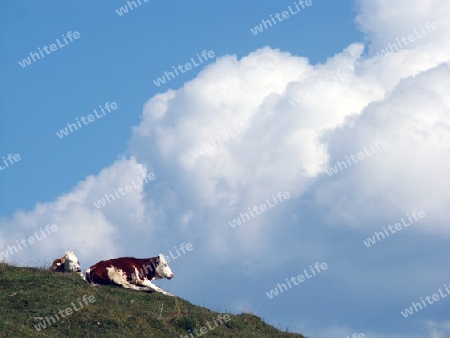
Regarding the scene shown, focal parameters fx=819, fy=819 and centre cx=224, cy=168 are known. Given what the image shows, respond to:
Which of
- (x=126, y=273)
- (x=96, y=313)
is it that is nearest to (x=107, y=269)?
(x=126, y=273)

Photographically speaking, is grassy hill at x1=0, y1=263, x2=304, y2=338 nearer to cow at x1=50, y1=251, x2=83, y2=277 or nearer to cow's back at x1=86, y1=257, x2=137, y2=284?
cow's back at x1=86, y1=257, x2=137, y2=284

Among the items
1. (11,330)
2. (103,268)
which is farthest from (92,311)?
(103,268)

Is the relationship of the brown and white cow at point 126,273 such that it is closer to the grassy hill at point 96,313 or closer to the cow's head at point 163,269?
the cow's head at point 163,269

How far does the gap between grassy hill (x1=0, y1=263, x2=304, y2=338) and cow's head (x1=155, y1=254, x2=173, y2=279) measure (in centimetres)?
294

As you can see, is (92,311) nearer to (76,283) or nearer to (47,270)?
(76,283)

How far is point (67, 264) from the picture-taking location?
36688mm

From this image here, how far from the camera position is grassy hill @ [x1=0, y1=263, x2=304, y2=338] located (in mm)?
27538

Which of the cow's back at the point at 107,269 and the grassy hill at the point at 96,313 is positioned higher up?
the cow's back at the point at 107,269

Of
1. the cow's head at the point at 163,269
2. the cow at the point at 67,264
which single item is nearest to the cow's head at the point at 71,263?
the cow at the point at 67,264

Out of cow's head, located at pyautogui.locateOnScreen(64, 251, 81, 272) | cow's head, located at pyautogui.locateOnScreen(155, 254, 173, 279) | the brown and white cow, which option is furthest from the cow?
cow's head, located at pyautogui.locateOnScreen(155, 254, 173, 279)

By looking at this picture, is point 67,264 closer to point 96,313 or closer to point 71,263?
point 71,263

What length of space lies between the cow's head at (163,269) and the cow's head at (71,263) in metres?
3.67

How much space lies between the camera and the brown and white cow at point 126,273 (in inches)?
1346

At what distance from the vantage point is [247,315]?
32750 millimetres
